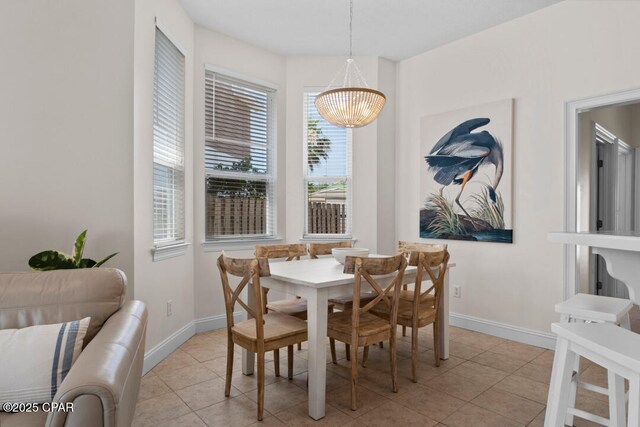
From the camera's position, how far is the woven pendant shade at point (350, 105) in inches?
113

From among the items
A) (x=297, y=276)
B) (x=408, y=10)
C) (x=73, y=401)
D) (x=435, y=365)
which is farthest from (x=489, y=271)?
(x=73, y=401)

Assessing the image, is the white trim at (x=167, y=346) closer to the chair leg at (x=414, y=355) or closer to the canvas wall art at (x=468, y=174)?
the chair leg at (x=414, y=355)

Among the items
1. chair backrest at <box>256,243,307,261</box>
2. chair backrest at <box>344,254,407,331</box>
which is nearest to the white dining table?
chair backrest at <box>344,254,407,331</box>

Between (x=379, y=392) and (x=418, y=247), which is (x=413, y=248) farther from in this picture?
(x=379, y=392)

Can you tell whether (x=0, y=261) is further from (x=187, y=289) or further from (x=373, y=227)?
(x=373, y=227)

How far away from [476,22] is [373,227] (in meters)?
2.25

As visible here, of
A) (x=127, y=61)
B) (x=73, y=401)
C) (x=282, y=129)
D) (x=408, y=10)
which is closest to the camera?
(x=73, y=401)

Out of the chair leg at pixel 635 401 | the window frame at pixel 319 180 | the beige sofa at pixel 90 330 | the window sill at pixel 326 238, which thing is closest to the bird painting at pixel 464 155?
the window frame at pixel 319 180

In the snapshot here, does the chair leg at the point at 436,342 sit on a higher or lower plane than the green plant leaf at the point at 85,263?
lower

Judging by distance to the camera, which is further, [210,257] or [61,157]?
[210,257]

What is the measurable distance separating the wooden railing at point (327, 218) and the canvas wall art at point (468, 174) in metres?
0.89

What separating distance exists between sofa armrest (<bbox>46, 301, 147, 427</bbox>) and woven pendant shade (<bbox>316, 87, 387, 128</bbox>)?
209 cm

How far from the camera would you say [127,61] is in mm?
2584

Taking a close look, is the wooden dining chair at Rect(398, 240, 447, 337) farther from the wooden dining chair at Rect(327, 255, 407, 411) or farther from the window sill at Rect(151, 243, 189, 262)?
the window sill at Rect(151, 243, 189, 262)
